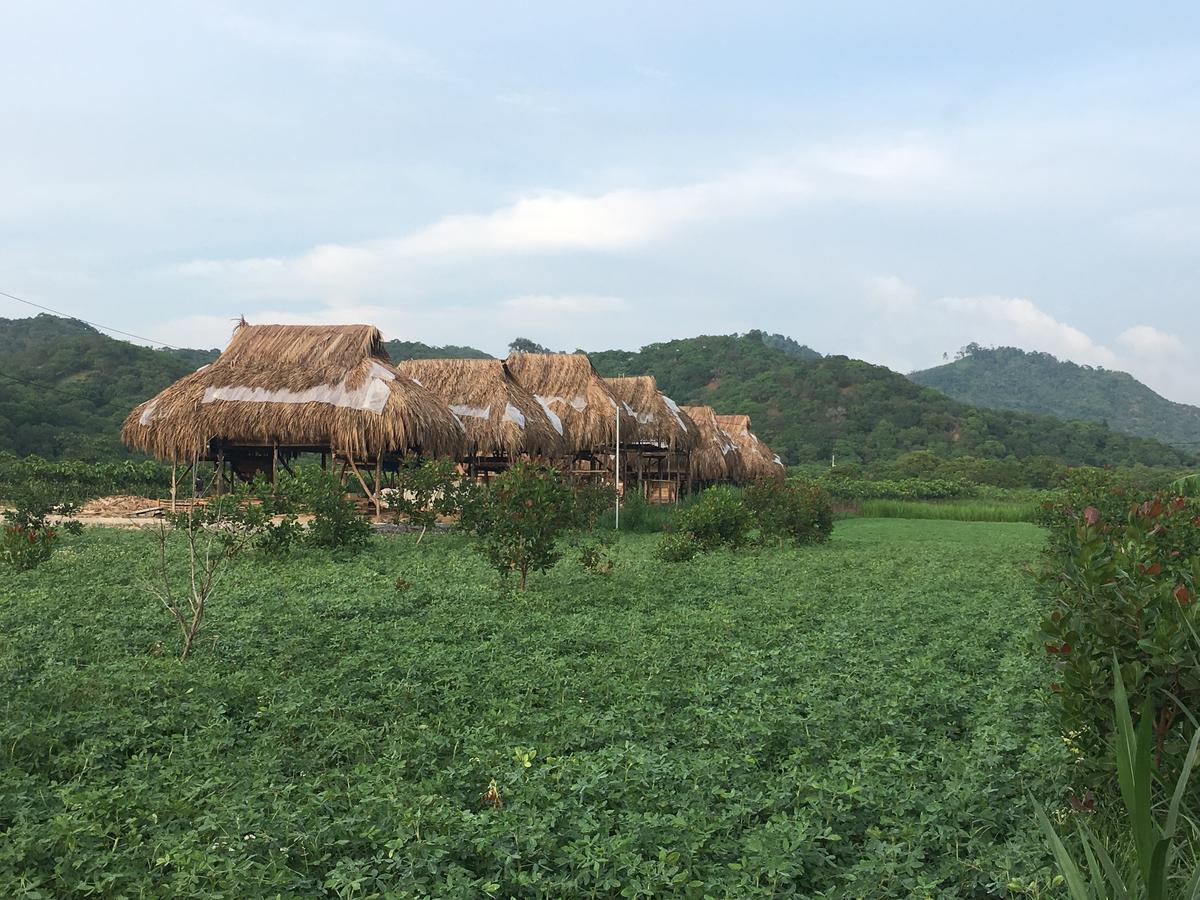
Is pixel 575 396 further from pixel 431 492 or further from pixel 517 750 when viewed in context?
pixel 517 750

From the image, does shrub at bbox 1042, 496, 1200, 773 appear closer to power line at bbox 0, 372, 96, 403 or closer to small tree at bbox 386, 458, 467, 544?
small tree at bbox 386, 458, 467, 544

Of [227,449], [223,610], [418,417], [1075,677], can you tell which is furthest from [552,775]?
[227,449]

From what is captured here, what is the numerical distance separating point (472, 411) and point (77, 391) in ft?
62.7

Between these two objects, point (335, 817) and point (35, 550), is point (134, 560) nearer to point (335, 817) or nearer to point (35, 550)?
point (35, 550)

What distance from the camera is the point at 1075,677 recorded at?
3535 mm

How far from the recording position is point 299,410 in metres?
17.9

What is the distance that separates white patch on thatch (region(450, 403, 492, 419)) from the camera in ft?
71.2

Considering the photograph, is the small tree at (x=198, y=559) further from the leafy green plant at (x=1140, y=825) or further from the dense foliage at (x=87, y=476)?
the dense foliage at (x=87, y=476)

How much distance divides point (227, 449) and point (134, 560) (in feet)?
30.6

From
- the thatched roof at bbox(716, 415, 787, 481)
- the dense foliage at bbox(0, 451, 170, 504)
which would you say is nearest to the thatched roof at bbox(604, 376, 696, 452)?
the thatched roof at bbox(716, 415, 787, 481)

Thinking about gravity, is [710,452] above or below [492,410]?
below

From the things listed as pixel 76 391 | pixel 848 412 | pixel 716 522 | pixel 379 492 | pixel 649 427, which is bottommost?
pixel 716 522

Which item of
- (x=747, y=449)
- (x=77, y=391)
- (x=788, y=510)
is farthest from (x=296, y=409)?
(x=747, y=449)

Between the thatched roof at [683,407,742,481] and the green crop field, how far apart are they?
2671 centimetres
